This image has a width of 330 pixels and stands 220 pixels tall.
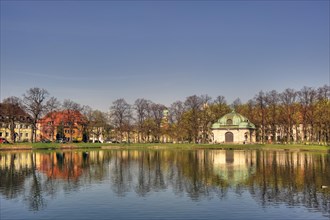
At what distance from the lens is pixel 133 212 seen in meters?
27.1

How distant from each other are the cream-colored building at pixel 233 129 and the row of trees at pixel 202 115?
291 cm

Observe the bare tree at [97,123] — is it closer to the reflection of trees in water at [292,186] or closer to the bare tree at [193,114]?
the bare tree at [193,114]

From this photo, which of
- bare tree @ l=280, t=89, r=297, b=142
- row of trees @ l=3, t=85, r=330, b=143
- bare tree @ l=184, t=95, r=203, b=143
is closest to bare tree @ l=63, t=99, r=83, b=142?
row of trees @ l=3, t=85, r=330, b=143

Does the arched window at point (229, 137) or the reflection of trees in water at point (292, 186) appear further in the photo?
the arched window at point (229, 137)

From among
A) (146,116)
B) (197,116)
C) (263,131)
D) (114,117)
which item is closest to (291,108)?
(263,131)

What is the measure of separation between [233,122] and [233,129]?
89.7 inches

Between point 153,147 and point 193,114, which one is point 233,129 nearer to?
point 193,114

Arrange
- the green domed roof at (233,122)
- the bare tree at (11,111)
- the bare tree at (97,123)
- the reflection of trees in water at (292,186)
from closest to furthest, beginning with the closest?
the reflection of trees in water at (292,186), the bare tree at (11,111), the green domed roof at (233,122), the bare tree at (97,123)

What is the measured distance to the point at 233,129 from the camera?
5261 inches

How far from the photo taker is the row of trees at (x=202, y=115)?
368 feet

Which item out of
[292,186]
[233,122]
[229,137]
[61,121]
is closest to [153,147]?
[61,121]

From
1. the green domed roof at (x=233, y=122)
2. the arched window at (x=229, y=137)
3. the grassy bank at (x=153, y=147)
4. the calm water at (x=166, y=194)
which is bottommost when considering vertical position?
the calm water at (x=166, y=194)


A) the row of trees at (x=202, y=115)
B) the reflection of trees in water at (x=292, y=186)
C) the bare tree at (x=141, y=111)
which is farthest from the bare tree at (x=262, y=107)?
the reflection of trees in water at (x=292, y=186)

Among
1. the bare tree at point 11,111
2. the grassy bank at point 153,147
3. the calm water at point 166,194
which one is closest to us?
the calm water at point 166,194
